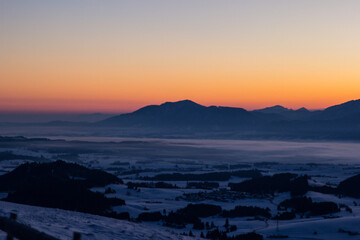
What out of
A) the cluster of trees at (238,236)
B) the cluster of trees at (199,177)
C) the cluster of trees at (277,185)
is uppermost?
the cluster of trees at (238,236)

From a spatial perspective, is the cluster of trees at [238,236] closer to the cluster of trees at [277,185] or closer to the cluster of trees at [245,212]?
the cluster of trees at [245,212]

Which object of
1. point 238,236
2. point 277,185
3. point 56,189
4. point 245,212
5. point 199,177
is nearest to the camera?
point 238,236

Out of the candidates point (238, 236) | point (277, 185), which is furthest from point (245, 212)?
point (277, 185)

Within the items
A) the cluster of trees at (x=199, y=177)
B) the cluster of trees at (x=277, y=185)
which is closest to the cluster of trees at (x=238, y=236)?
the cluster of trees at (x=277, y=185)

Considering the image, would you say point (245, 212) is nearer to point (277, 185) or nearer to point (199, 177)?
point (277, 185)

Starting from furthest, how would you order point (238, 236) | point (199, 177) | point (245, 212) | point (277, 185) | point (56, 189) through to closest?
point (199, 177)
point (277, 185)
point (56, 189)
point (245, 212)
point (238, 236)

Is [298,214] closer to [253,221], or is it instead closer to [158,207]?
[253,221]

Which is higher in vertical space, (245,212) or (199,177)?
(245,212)

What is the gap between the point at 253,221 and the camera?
194 feet

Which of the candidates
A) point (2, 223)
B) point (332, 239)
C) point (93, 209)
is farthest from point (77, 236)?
point (93, 209)

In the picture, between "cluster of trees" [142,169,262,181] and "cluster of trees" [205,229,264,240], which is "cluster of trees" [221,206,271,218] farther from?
"cluster of trees" [142,169,262,181]

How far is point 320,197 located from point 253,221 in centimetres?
2851

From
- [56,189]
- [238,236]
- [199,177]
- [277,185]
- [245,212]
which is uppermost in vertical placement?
[56,189]

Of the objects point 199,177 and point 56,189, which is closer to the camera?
point 56,189
